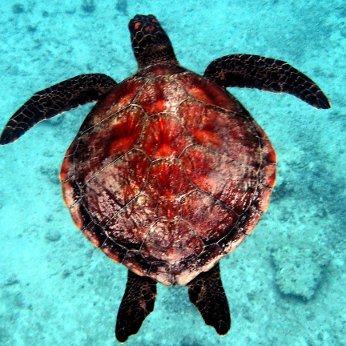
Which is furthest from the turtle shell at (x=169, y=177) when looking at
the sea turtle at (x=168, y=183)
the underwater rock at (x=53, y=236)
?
the underwater rock at (x=53, y=236)

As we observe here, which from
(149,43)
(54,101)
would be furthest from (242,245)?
(54,101)

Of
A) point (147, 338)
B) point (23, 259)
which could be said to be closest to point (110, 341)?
point (147, 338)

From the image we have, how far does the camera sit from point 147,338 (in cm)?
372

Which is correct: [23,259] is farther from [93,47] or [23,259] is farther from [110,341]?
[93,47]

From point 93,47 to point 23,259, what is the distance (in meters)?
3.26

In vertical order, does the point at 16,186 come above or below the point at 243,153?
below

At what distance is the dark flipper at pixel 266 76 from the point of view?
9.91ft

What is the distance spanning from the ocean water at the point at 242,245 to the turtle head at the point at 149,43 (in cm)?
173

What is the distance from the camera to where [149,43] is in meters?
3.26

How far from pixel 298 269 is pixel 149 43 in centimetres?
283

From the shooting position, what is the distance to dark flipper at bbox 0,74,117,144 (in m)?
3.15

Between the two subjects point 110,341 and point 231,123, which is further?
point 110,341

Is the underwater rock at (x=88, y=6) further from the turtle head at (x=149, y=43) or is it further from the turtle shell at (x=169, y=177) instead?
the turtle shell at (x=169, y=177)

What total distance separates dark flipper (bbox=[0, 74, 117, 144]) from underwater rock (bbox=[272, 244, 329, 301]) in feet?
8.46
